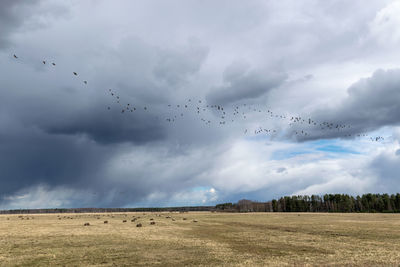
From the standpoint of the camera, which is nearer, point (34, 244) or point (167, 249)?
point (167, 249)

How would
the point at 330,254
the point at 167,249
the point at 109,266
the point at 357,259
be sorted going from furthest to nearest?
the point at 167,249, the point at 330,254, the point at 357,259, the point at 109,266

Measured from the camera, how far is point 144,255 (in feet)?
81.7

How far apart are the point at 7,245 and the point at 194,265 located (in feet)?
80.9

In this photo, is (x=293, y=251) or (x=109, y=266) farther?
(x=293, y=251)

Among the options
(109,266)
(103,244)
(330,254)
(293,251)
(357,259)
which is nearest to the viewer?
(109,266)

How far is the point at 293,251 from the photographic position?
26047 mm

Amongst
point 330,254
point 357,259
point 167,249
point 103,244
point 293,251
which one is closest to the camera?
point 357,259

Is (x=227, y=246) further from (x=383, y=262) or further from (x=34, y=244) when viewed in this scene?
(x=34, y=244)

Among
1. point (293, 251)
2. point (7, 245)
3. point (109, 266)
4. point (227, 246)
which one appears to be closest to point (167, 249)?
point (227, 246)

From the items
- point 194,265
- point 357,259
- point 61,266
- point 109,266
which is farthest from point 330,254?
point 61,266

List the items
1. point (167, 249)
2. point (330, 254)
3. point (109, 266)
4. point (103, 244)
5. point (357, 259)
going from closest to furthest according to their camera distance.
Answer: point (109, 266) < point (357, 259) < point (330, 254) < point (167, 249) < point (103, 244)

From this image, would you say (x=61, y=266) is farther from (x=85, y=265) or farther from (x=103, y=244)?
(x=103, y=244)

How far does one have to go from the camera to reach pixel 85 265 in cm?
2117

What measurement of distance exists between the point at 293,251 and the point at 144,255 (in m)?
13.9
